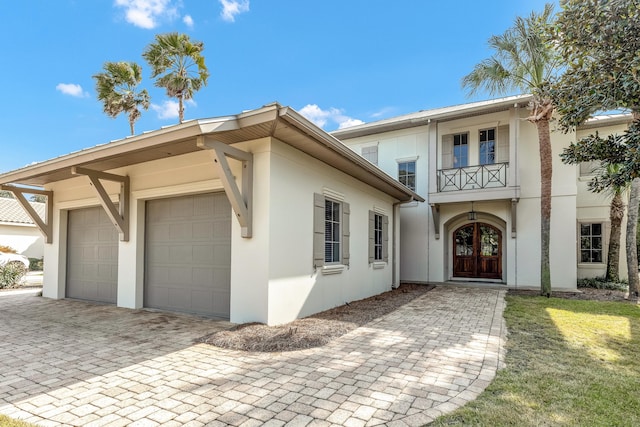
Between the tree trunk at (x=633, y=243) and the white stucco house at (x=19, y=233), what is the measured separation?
76.0ft

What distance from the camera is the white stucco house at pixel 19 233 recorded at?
55.6 ft

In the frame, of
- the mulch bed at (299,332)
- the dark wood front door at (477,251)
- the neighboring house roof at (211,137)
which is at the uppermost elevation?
the neighboring house roof at (211,137)

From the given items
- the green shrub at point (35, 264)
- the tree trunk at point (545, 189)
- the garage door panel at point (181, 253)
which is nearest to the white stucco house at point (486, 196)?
the tree trunk at point (545, 189)

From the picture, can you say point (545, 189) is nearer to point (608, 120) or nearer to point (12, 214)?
point (608, 120)

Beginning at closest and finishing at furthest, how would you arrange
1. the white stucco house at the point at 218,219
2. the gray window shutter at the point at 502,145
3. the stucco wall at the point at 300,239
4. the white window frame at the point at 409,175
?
the white stucco house at the point at 218,219, the stucco wall at the point at 300,239, the gray window shutter at the point at 502,145, the white window frame at the point at 409,175

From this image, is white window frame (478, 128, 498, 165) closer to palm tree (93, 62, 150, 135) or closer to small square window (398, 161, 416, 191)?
small square window (398, 161, 416, 191)

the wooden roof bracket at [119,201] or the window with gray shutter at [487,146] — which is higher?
the window with gray shutter at [487,146]

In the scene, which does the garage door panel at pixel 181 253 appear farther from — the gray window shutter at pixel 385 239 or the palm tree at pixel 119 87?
the palm tree at pixel 119 87

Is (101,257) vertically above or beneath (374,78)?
beneath

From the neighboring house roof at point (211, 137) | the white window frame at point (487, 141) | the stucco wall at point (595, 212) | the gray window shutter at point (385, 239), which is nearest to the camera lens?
the neighboring house roof at point (211, 137)

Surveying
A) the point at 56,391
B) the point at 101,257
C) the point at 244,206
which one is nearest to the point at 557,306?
the point at 244,206

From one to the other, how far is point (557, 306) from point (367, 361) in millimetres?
6052

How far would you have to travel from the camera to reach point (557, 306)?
7574mm

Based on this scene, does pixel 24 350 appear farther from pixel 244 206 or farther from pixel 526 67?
pixel 526 67
